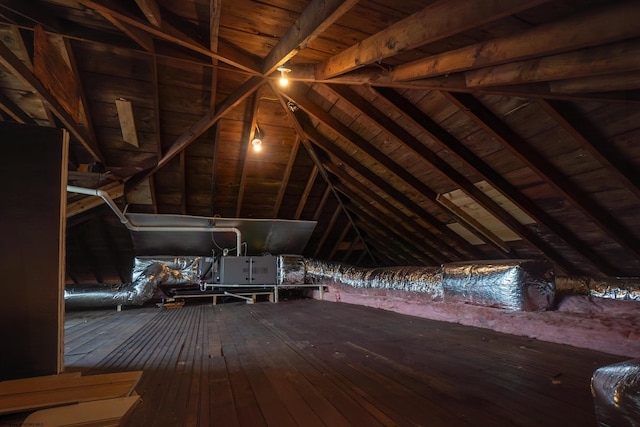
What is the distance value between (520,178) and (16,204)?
12.1 ft

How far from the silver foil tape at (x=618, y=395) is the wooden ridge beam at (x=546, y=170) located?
1969 mm

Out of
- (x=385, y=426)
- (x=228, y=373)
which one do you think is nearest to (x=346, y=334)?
(x=228, y=373)

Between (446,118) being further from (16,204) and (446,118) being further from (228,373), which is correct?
(16,204)

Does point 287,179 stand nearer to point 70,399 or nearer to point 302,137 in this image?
point 302,137

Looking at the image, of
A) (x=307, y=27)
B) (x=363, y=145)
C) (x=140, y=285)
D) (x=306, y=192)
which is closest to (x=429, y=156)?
(x=363, y=145)

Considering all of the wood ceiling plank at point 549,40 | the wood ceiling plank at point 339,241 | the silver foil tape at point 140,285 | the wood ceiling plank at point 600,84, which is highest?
the wood ceiling plank at point 549,40

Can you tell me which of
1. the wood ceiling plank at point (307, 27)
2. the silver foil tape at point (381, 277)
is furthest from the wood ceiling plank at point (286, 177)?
the wood ceiling plank at point (307, 27)

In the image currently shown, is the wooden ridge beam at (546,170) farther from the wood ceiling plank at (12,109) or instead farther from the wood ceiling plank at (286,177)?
the wood ceiling plank at (12,109)

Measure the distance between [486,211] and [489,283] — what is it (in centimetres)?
122

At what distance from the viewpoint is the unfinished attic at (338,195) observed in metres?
1.40

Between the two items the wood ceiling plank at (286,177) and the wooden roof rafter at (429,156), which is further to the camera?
the wood ceiling plank at (286,177)

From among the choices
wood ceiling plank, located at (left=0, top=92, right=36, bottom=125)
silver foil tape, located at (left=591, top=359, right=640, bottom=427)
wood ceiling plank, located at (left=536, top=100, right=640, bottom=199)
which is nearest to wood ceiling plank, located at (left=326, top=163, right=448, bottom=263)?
wood ceiling plank, located at (left=536, top=100, right=640, bottom=199)

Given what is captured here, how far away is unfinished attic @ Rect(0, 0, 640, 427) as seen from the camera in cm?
140

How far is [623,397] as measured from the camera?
3.04 feet
